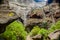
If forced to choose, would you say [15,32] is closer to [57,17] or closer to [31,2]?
[57,17]

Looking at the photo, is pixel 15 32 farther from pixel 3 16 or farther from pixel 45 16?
pixel 45 16

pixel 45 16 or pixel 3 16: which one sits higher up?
pixel 3 16

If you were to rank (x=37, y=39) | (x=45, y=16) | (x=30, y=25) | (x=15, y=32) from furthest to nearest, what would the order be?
1. (x=45, y=16)
2. (x=30, y=25)
3. (x=37, y=39)
4. (x=15, y=32)

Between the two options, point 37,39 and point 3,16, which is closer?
point 3,16

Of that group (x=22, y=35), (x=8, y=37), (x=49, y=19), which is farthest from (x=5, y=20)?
(x=49, y=19)

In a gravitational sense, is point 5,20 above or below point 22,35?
above

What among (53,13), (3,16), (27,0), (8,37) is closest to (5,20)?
(3,16)

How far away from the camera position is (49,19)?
14797 millimetres

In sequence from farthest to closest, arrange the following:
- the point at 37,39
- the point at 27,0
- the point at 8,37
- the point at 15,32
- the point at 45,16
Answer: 1. the point at 27,0
2. the point at 45,16
3. the point at 37,39
4. the point at 15,32
5. the point at 8,37

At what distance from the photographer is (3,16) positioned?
6.15 metres

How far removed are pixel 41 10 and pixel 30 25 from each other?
8.93 ft

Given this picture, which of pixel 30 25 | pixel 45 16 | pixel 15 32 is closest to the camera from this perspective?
pixel 15 32

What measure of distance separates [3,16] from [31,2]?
798 inches

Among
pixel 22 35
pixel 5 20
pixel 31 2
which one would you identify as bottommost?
pixel 31 2
